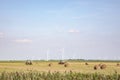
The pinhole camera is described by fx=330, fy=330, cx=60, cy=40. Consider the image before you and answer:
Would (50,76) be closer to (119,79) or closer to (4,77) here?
(4,77)

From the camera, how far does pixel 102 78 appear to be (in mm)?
37219

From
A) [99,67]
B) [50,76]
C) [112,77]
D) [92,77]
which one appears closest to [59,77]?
[50,76]

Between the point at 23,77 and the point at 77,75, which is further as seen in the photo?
the point at 77,75

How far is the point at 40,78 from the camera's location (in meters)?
35.6

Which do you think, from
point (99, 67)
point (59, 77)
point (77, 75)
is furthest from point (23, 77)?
point (99, 67)

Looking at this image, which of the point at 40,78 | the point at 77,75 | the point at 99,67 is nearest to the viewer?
the point at 40,78

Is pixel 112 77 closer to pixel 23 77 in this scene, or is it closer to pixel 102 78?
pixel 102 78

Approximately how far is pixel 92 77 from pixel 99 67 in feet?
90.5

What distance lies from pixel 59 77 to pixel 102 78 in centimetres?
486

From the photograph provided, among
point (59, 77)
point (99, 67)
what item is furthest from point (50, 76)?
point (99, 67)

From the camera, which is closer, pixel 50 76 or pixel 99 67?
pixel 50 76

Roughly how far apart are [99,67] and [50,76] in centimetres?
2834

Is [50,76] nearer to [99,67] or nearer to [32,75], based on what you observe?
[32,75]

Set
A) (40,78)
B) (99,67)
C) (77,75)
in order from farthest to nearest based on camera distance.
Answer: (99,67), (77,75), (40,78)
